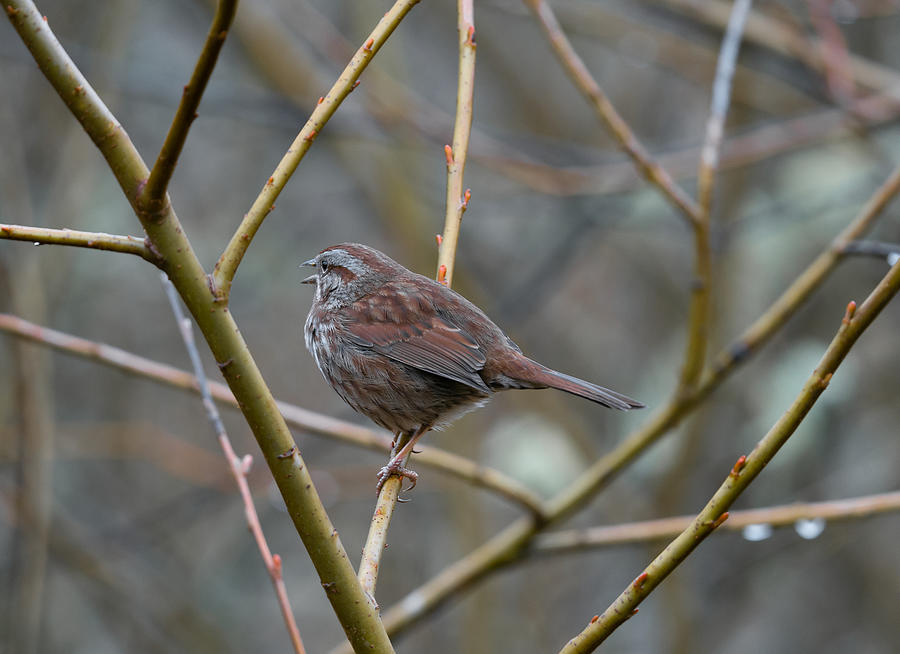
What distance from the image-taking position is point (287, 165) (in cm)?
177

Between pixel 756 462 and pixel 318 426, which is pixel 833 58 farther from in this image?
pixel 756 462

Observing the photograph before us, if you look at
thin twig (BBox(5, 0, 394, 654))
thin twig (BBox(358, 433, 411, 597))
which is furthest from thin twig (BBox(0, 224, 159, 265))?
thin twig (BBox(358, 433, 411, 597))

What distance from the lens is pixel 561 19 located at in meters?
6.07

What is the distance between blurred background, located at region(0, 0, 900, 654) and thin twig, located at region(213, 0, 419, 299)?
306 centimetres

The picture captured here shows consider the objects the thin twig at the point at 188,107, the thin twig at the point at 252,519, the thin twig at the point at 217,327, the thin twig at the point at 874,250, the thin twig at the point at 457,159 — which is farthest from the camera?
the thin twig at the point at 874,250

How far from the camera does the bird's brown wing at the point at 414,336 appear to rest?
331 centimetres

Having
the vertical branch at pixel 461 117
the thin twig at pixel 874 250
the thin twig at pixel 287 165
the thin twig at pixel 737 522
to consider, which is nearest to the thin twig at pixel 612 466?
the thin twig at pixel 737 522

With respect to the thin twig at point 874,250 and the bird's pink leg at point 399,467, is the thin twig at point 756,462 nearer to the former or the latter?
the thin twig at point 874,250

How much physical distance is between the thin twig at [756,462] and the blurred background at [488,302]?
9.23 ft

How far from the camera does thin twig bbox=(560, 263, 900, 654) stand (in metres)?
1.72

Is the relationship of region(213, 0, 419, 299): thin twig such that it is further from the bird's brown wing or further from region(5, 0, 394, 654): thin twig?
the bird's brown wing

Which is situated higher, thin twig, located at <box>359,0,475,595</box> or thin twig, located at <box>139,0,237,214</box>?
thin twig, located at <box>359,0,475,595</box>

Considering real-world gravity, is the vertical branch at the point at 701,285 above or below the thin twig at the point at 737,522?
above

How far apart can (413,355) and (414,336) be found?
0.31ft
